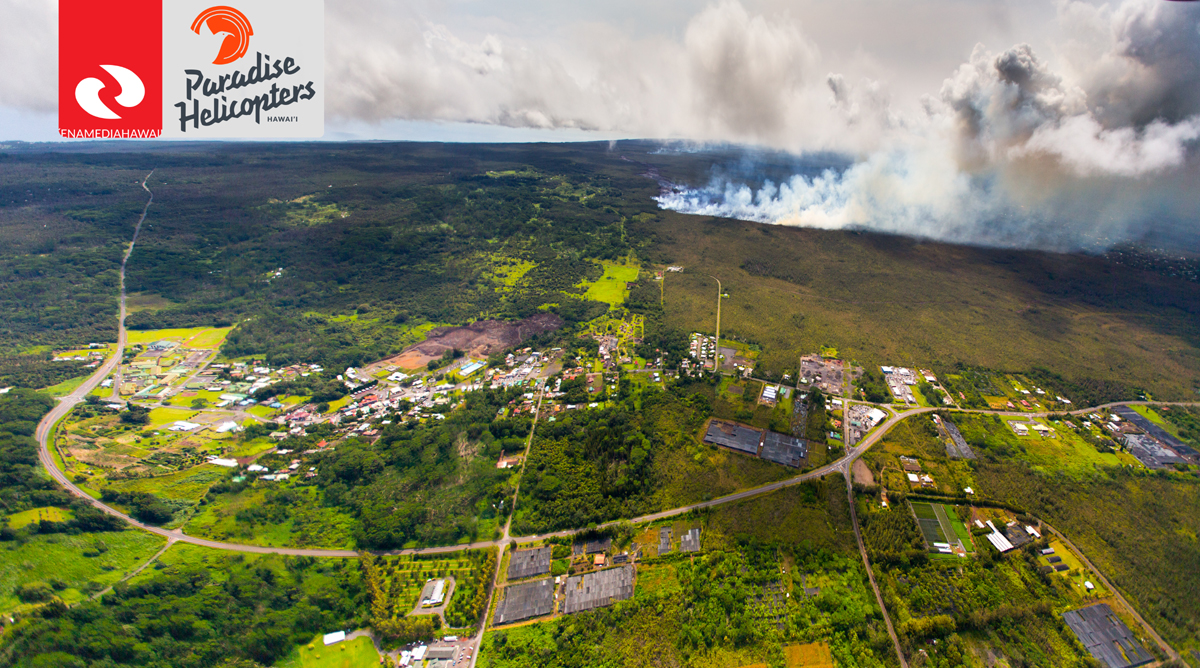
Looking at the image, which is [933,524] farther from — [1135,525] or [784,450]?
[1135,525]

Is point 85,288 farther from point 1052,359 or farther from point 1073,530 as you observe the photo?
point 1052,359

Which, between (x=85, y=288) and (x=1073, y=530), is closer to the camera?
(x=1073, y=530)

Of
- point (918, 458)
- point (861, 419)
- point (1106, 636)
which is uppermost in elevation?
point (861, 419)

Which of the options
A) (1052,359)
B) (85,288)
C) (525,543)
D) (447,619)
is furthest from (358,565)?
(1052,359)

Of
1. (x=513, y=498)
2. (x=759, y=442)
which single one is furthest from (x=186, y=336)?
(x=759, y=442)

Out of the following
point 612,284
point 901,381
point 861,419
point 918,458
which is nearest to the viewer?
point 918,458

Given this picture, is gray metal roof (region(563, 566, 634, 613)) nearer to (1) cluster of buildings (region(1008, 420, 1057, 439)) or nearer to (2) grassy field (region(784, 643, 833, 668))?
(2) grassy field (region(784, 643, 833, 668))

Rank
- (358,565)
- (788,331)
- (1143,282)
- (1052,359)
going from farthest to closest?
(1143,282) < (788,331) < (1052,359) < (358,565)
